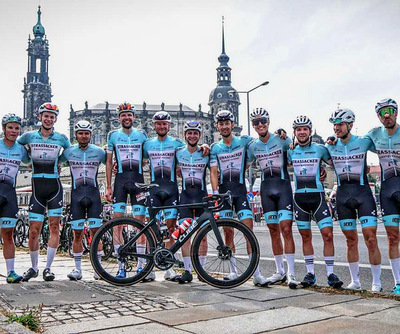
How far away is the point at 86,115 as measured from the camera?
122 meters

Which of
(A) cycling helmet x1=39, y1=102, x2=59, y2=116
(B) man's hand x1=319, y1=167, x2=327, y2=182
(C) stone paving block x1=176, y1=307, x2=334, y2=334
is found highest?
(A) cycling helmet x1=39, y1=102, x2=59, y2=116

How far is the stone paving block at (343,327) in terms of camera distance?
3.66m

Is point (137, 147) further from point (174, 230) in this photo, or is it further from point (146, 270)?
point (146, 270)

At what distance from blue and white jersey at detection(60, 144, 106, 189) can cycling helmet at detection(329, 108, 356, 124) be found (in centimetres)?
342

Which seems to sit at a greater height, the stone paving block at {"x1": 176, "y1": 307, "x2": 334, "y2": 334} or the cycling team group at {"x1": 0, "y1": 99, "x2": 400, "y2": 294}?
the cycling team group at {"x1": 0, "y1": 99, "x2": 400, "y2": 294}

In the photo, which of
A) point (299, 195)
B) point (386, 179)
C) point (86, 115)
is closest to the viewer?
point (386, 179)

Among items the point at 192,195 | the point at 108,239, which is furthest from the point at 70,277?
the point at 192,195

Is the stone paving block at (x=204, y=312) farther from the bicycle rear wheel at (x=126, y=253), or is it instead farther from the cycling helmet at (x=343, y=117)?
the cycling helmet at (x=343, y=117)

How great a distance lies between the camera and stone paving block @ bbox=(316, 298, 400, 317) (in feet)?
14.4

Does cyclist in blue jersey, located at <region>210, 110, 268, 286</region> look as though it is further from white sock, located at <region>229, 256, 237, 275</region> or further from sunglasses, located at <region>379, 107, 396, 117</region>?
sunglasses, located at <region>379, 107, 396, 117</region>

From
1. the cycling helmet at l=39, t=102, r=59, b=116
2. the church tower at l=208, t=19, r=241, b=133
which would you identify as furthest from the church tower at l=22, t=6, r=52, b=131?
the cycling helmet at l=39, t=102, r=59, b=116

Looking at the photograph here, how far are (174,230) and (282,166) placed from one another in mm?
1733

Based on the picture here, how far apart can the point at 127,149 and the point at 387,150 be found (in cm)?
358

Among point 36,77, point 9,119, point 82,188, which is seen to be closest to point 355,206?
point 82,188
